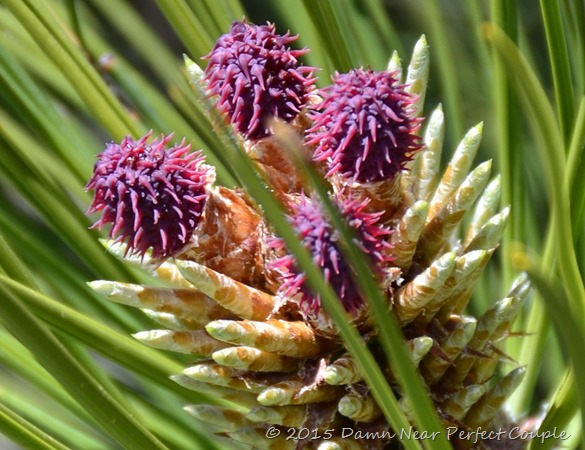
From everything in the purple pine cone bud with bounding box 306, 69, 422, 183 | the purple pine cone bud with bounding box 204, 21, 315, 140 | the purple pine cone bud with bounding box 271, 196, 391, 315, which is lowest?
the purple pine cone bud with bounding box 271, 196, 391, 315

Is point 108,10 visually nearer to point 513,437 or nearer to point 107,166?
point 107,166

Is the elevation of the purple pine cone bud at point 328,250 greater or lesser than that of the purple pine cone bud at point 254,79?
lesser

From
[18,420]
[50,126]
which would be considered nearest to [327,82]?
[50,126]

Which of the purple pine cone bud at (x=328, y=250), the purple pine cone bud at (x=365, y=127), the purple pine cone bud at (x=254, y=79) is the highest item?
the purple pine cone bud at (x=254, y=79)
